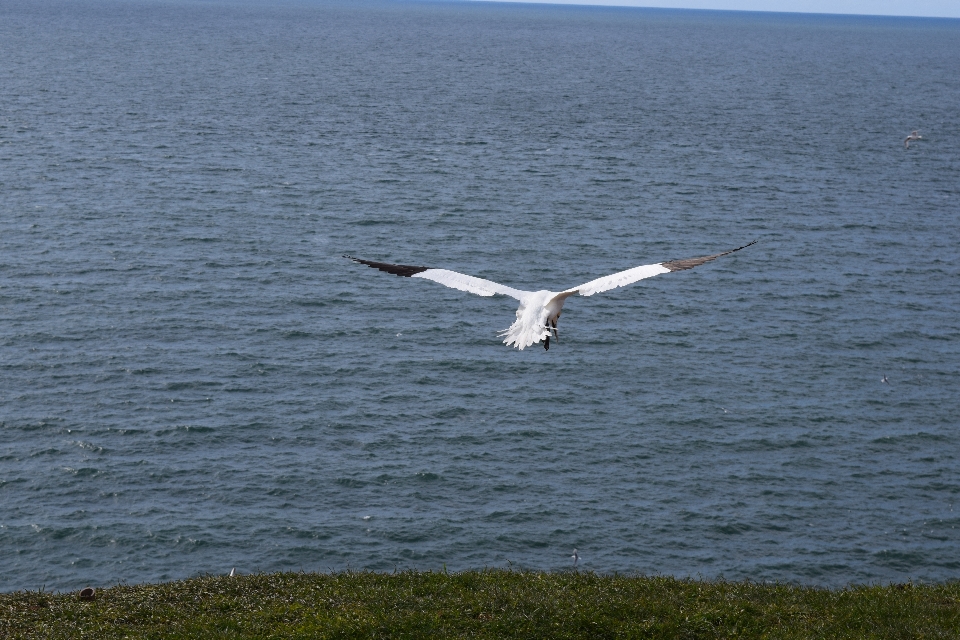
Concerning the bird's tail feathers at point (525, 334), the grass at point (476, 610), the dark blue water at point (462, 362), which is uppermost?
the bird's tail feathers at point (525, 334)

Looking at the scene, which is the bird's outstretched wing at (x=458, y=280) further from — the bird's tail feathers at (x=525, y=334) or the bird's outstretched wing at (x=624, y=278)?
the bird's outstretched wing at (x=624, y=278)

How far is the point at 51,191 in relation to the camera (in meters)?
83.8

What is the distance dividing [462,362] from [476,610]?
35.2 meters

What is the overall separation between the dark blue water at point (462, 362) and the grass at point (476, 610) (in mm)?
15369

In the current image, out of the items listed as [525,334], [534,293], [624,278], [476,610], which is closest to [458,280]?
[534,293]

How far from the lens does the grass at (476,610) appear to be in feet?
69.4

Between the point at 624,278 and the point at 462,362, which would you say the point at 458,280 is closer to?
the point at 624,278

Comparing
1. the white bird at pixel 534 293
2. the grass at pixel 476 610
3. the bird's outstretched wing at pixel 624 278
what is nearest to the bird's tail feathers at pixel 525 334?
the white bird at pixel 534 293

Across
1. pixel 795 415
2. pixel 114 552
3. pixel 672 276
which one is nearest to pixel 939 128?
pixel 672 276

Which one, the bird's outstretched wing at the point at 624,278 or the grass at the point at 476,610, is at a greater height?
the bird's outstretched wing at the point at 624,278

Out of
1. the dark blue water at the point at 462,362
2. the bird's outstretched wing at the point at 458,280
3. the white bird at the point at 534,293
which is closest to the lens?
the white bird at the point at 534,293

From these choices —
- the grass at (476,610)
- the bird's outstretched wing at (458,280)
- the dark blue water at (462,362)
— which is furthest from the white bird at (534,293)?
the dark blue water at (462,362)

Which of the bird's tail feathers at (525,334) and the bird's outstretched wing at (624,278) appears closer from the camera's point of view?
the bird's tail feathers at (525,334)

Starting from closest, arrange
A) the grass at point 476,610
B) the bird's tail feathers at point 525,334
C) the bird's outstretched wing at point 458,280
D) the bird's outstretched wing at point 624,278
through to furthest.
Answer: the bird's tail feathers at point 525,334 → the bird's outstretched wing at point 624,278 → the bird's outstretched wing at point 458,280 → the grass at point 476,610
